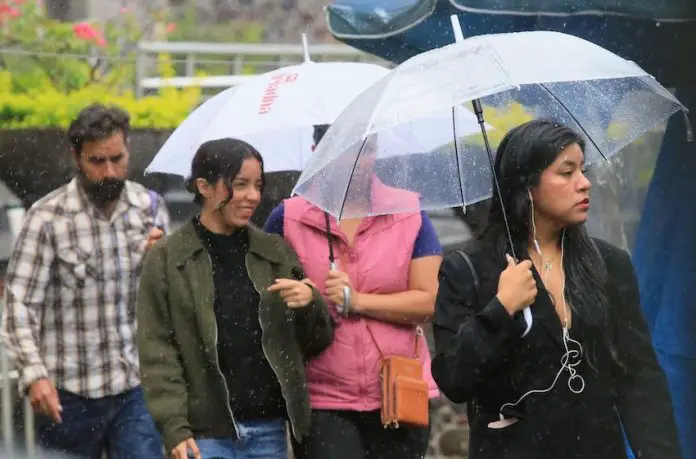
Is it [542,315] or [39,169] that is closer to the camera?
[542,315]

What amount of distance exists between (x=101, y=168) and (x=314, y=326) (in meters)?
1.52

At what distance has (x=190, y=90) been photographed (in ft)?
38.7

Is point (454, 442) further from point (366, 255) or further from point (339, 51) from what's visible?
point (339, 51)

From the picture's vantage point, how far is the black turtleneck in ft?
17.1

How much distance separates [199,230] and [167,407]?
2.17ft

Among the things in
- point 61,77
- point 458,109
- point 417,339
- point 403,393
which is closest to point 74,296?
point 417,339

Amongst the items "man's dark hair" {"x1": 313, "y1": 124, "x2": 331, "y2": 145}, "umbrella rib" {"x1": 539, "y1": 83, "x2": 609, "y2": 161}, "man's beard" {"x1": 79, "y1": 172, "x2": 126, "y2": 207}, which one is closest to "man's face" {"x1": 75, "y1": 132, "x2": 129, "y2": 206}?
"man's beard" {"x1": 79, "y1": 172, "x2": 126, "y2": 207}

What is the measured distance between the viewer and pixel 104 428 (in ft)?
20.4

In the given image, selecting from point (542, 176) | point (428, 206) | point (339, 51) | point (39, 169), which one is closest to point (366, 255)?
point (428, 206)

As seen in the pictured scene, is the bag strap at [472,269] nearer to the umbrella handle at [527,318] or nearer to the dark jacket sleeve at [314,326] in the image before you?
the umbrella handle at [527,318]

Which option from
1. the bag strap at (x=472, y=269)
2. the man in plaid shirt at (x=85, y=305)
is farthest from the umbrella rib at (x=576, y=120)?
the man in plaid shirt at (x=85, y=305)

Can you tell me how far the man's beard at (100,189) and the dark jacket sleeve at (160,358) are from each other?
1007mm

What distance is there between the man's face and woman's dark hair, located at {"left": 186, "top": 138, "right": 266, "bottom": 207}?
97 centimetres

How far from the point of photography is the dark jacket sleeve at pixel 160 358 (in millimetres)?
5168
